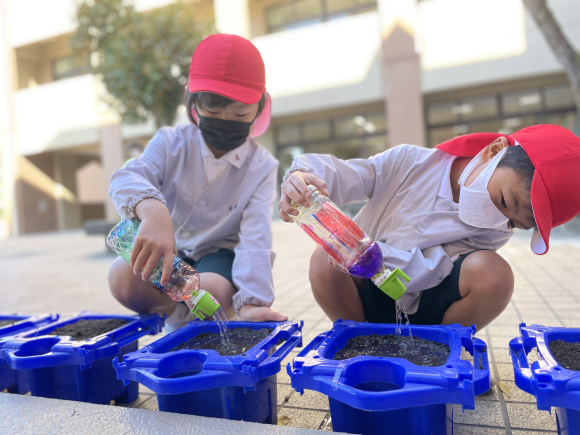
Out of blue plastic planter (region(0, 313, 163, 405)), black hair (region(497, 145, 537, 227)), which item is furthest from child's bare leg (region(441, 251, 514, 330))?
blue plastic planter (region(0, 313, 163, 405))

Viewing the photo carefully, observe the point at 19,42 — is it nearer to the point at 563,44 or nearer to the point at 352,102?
the point at 352,102

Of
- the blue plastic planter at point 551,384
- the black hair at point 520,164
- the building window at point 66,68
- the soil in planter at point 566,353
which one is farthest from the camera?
the building window at point 66,68

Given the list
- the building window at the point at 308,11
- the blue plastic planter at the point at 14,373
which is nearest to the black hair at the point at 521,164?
the blue plastic planter at the point at 14,373

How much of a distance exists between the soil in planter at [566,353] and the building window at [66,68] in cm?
1850

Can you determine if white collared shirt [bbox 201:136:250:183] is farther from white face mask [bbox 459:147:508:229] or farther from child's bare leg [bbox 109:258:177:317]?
white face mask [bbox 459:147:508:229]

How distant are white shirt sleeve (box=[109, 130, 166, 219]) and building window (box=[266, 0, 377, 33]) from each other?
1250 cm

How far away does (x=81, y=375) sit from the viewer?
150 cm

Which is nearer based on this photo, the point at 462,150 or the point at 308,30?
the point at 462,150

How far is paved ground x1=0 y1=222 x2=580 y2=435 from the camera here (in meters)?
1.47

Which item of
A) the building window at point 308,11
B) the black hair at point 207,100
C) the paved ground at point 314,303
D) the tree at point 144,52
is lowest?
the paved ground at point 314,303

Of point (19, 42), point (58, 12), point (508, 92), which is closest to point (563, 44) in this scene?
point (508, 92)

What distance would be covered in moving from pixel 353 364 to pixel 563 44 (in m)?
7.66

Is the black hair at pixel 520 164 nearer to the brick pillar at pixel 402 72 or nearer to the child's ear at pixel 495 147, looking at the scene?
the child's ear at pixel 495 147

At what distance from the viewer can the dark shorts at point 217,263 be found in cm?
205
